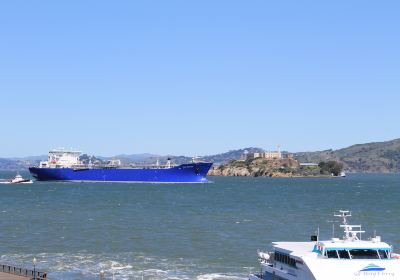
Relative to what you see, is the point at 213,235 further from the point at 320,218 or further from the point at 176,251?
the point at 320,218

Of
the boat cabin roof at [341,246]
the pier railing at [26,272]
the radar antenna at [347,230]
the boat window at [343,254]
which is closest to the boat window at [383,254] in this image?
the boat cabin roof at [341,246]

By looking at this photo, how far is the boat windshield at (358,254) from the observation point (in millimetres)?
35281

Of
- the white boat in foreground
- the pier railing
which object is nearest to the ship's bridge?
the white boat in foreground

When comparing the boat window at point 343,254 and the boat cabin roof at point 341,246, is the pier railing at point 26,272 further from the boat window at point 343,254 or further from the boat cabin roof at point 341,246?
the boat window at point 343,254

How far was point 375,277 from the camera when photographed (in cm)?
Answer: 3441

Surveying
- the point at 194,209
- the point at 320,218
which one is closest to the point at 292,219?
the point at 320,218

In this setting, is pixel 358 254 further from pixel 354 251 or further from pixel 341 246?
pixel 341 246

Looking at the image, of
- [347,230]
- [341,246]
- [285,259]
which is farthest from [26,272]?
[341,246]

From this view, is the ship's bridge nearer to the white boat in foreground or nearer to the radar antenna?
the white boat in foreground

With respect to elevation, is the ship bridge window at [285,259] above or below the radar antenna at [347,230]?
below

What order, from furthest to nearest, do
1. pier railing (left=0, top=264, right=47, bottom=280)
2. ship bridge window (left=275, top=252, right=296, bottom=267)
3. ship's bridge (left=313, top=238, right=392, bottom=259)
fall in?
pier railing (left=0, top=264, right=47, bottom=280) < ship bridge window (left=275, top=252, right=296, bottom=267) < ship's bridge (left=313, top=238, right=392, bottom=259)

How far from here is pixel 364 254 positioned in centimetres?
3553

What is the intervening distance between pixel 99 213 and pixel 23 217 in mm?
13693

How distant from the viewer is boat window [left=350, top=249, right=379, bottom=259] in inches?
1394
